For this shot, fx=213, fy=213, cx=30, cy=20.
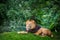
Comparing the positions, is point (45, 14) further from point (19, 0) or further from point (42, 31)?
point (19, 0)

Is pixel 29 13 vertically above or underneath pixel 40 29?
above

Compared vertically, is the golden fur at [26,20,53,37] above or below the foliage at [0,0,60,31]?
below

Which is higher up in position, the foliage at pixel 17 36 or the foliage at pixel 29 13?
the foliage at pixel 29 13

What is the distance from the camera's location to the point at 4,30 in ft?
9.34

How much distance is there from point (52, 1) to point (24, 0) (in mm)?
384

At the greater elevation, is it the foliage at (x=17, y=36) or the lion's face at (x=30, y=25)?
the lion's face at (x=30, y=25)

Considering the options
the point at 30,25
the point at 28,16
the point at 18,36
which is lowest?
the point at 18,36

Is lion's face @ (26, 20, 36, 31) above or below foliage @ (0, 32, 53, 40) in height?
above

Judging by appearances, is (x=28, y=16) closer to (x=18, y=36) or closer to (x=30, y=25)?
(x=30, y=25)

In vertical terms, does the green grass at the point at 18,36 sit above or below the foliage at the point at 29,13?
below

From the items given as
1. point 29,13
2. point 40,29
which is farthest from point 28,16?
point 40,29

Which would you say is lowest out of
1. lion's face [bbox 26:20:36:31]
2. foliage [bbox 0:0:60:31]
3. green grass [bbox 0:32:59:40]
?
green grass [bbox 0:32:59:40]

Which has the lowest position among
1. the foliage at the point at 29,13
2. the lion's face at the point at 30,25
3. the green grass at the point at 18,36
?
the green grass at the point at 18,36

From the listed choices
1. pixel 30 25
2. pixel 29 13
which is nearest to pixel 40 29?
pixel 30 25
